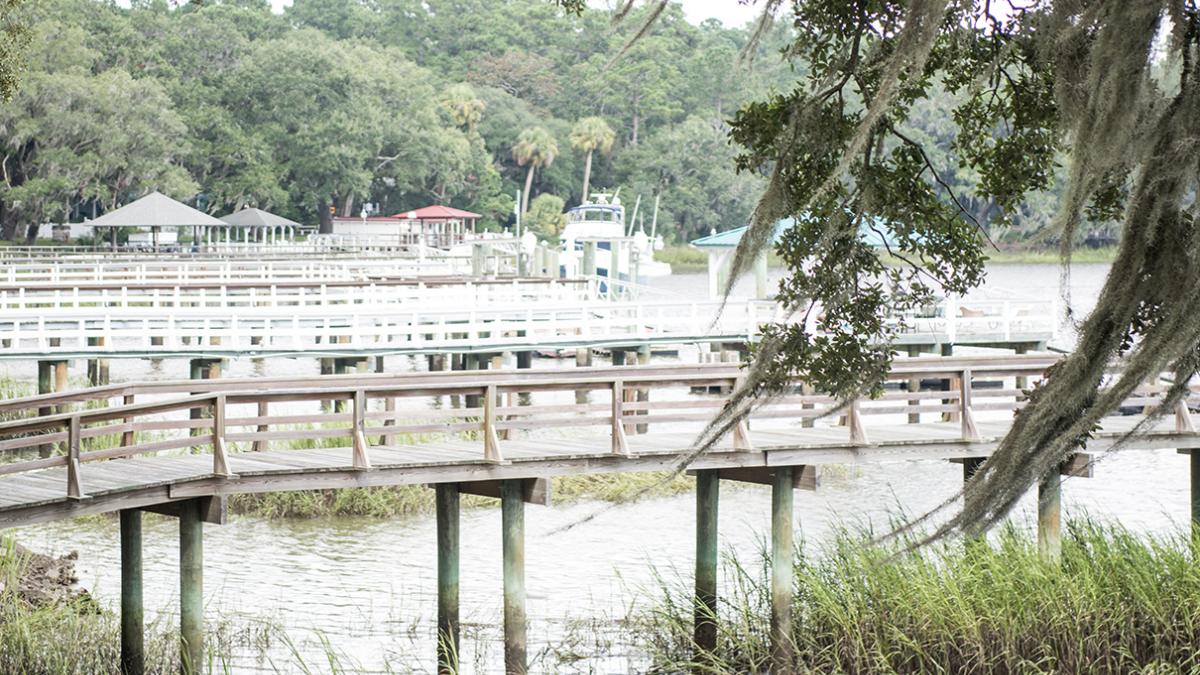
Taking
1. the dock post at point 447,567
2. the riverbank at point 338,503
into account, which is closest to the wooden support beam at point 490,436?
the dock post at point 447,567

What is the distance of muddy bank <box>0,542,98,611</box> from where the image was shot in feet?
45.0

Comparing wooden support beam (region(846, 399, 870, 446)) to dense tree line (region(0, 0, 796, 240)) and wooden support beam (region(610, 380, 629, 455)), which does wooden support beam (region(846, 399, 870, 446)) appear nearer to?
wooden support beam (region(610, 380, 629, 455))

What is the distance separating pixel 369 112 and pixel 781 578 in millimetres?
70425

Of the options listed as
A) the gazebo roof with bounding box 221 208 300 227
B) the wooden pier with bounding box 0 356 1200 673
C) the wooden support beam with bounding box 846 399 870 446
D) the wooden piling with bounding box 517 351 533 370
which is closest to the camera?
the wooden pier with bounding box 0 356 1200 673

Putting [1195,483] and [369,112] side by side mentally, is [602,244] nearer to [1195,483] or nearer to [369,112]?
[369,112]

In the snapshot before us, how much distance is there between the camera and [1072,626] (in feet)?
40.5

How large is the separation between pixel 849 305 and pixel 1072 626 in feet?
15.0

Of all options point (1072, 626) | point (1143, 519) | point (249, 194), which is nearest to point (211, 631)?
point (1072, 626)

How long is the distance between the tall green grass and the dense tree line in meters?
42.0

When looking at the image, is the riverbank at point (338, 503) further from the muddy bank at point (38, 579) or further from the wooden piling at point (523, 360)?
the wooden piling at point (523, 360)

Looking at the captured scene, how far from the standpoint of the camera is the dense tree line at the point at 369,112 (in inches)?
2611

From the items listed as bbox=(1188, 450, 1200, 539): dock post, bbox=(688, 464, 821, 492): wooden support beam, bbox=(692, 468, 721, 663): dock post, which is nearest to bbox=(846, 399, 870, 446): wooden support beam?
bbox=(688, 464, 821, 492): wooden support beam

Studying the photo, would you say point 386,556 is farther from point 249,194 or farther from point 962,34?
point 249,194

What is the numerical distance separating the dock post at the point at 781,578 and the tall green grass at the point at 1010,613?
17 centimetres
